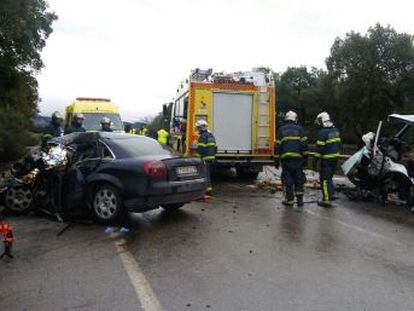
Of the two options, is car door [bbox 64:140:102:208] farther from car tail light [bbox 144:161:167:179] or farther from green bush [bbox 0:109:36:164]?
green bush [bbox 0:109:36:164]

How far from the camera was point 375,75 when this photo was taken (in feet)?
144

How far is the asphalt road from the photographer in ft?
16.1

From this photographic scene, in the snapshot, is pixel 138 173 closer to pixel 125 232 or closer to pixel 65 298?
pixel 125 232

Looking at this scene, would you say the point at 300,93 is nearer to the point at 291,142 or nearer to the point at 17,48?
the point at 17,48

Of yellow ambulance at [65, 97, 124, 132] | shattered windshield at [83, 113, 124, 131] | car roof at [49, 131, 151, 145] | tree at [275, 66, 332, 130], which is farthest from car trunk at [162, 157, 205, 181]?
tree at [275, 66, 332, 130]

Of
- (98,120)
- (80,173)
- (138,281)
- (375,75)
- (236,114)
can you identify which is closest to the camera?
(138,281)

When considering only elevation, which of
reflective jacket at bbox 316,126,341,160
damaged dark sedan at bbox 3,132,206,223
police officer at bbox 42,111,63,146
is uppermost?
police officer at bbox 42,111,63,146

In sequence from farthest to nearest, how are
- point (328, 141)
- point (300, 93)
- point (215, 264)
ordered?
point (300, 93)
point (328, 141)
point (215, 264)

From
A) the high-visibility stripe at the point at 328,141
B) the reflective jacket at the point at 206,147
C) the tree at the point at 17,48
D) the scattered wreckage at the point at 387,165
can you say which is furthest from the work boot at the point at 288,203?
the tree at the point at 17,48

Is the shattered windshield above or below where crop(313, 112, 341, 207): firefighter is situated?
above

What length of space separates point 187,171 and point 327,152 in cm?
322

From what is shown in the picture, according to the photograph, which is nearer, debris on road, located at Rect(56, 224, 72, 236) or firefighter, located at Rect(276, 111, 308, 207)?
debris on road, located at Rect(56, 224, 72, 236)

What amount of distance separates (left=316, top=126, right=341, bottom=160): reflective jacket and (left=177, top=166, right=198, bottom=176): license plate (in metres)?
2.91

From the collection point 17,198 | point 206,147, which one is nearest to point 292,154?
point 206,147
